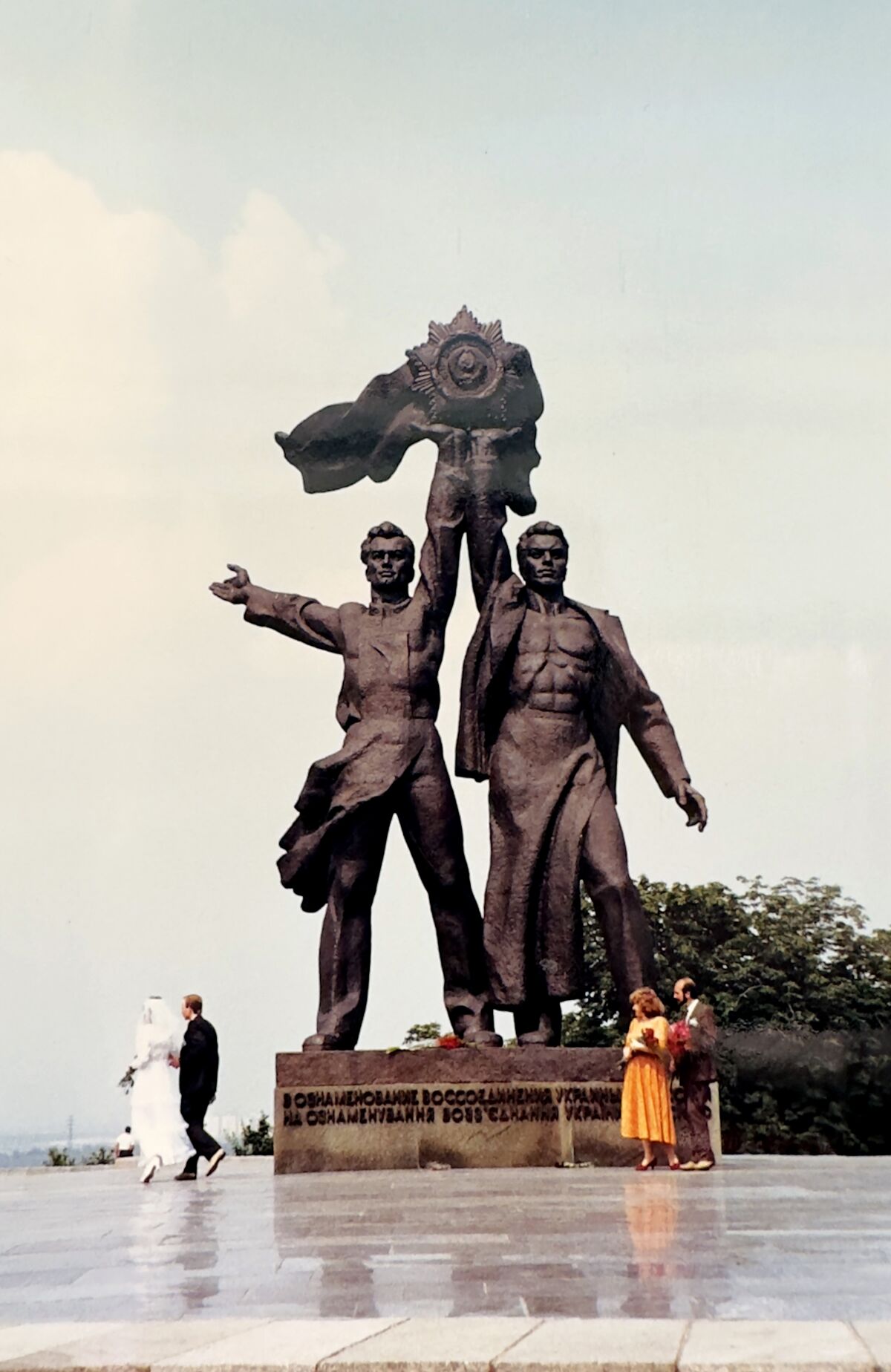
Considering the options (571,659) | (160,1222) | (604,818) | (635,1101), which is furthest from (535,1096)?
(160,1222)

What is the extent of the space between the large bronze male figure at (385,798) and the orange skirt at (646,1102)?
1.57m

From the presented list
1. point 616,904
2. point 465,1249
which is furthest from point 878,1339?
point 616,904

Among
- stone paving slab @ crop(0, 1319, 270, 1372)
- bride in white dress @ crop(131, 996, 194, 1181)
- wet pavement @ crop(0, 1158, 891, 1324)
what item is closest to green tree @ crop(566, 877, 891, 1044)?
bride in white dress @ crop(131, 996, 194, 1181)

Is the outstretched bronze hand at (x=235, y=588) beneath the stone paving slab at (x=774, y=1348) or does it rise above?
above

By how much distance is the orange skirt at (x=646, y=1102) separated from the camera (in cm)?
1182

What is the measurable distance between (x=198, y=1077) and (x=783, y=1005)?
15.1 meters

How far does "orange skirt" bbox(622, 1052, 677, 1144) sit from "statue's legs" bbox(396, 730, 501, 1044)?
1718mm

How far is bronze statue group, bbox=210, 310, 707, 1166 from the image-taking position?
13328mm

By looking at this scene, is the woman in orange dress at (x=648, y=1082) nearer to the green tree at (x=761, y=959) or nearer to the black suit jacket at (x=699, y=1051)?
the black suit jacket at (x=699, y=1051)

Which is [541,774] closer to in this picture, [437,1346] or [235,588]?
[235,588]

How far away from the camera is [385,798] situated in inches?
525

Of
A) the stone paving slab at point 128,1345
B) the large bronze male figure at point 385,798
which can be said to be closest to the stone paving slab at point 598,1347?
the stone paving slab at point 128,1345

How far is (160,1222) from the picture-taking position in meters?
9.25

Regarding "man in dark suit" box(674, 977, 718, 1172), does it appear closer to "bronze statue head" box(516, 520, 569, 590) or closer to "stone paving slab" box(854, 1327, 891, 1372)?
"bronze statue head" box(516, 520, 569, 590)
